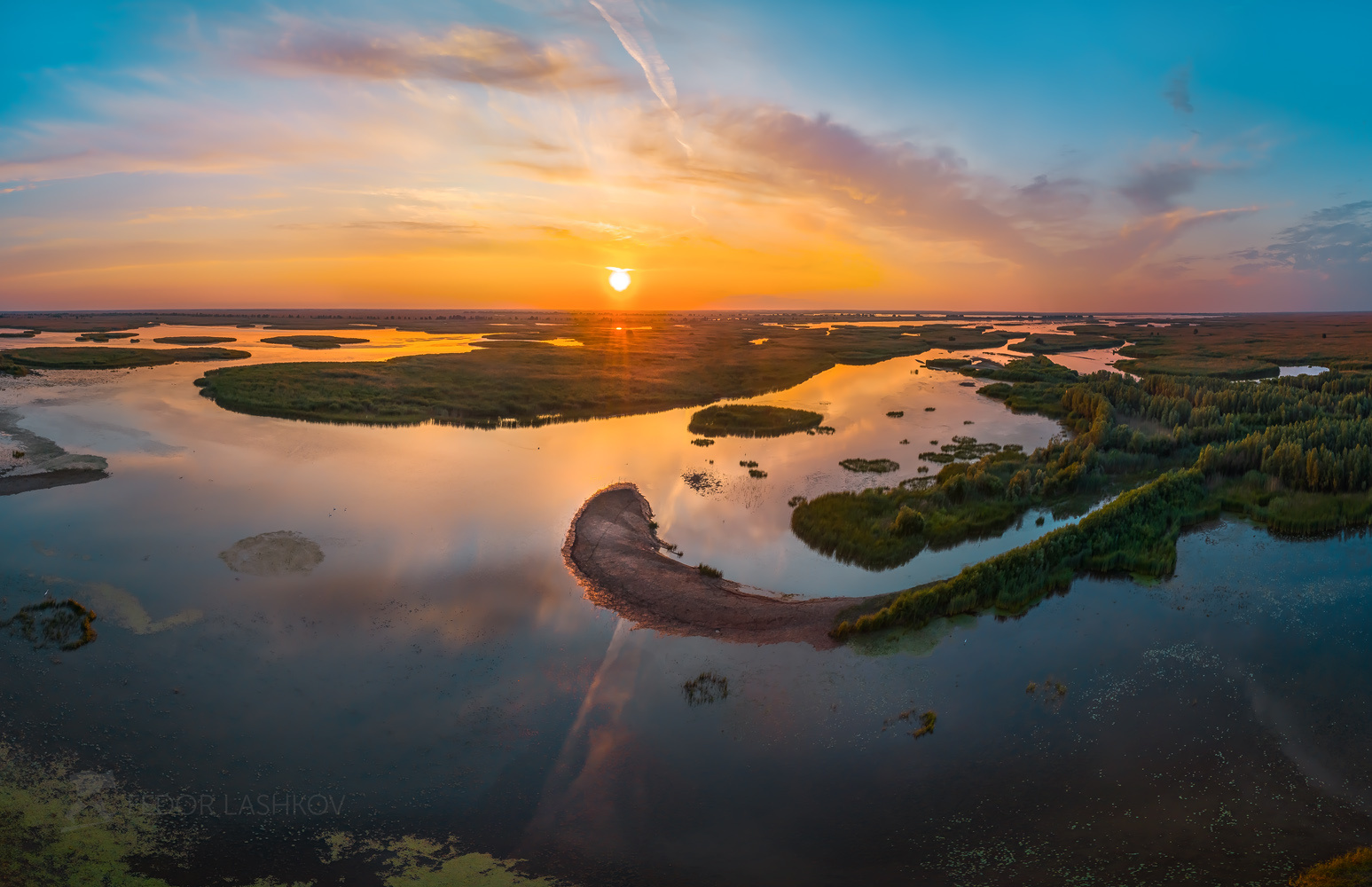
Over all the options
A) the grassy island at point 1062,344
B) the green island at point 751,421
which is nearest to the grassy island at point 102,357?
the green island at point 751,421

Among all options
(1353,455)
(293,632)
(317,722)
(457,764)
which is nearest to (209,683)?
(293,632)

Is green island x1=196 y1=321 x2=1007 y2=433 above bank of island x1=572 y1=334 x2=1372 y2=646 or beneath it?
above

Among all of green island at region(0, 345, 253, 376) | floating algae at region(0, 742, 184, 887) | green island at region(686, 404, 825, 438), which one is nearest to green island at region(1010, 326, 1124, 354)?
green island at region(686, 404, 825, 438)

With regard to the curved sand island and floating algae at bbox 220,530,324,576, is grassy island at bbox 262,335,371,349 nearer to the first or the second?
floating algae at bbox 220,530,324,576

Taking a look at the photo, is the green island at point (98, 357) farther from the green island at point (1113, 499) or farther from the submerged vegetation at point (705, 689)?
the green island at point (1113, 499)

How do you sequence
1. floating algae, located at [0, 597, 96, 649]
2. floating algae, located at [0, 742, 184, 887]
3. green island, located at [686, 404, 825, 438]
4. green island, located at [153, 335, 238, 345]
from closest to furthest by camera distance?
1. floating algae, located at [0, 742, 184, 887]
2. floating algae, located at [0, 597, 96, 649]
3. green island, located at [686, 404, 825, 438]
4. green island, located at [153, 335, 238, 345]

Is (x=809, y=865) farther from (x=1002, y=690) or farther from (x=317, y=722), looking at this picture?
(x=317, y=722)
